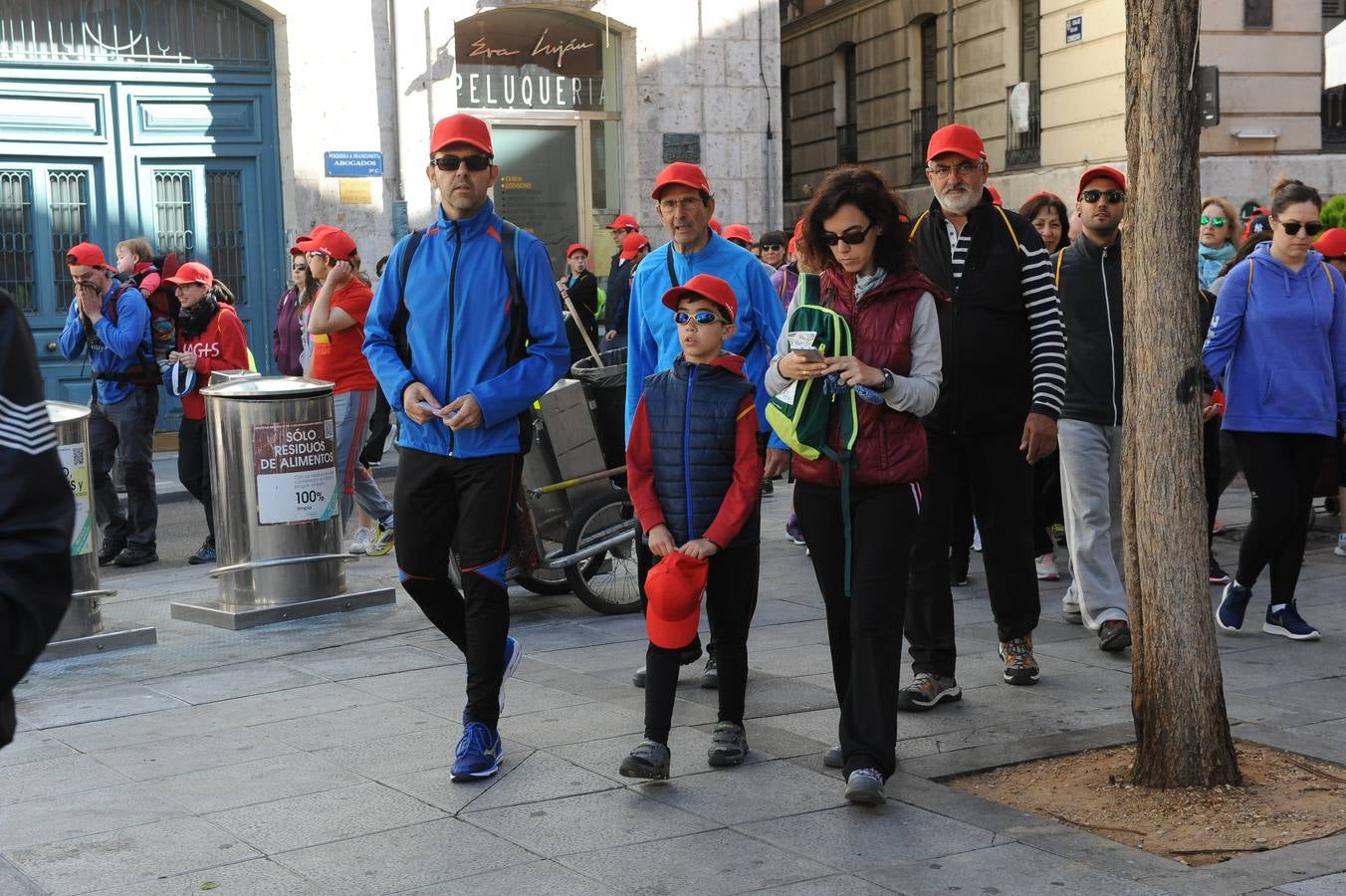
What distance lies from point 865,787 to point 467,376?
1.84 m

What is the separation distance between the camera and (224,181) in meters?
16.7

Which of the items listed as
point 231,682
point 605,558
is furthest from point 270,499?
point 605,558

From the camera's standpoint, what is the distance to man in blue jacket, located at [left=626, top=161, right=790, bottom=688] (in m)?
6.14

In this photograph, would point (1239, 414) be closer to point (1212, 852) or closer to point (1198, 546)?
point (1198, 546)

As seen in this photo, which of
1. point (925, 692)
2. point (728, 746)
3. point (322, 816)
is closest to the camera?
point (322, 816)

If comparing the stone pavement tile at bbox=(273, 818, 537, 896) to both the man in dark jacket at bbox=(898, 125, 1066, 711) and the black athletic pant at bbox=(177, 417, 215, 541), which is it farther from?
the black athletic pant at bbox=(177, 417, 215, 541)

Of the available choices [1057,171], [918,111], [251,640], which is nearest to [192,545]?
[251,640]

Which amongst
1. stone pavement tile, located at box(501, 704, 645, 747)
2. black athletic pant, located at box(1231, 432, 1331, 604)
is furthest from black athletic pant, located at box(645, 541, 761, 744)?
black athletic pant, located at box(1231, 432, 1331, 604)

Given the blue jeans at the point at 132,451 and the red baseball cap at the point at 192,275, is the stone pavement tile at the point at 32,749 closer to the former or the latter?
the blue jeans at the point at 132,451

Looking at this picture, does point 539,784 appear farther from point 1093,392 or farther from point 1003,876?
point 1093,392

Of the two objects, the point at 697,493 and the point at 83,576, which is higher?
the point at 697,493

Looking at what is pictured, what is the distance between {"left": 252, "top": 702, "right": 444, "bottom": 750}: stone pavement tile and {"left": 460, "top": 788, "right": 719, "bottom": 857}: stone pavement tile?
41.6 inches

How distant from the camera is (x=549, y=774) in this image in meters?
5.18

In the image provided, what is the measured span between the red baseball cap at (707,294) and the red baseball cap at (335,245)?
5.04 meters
